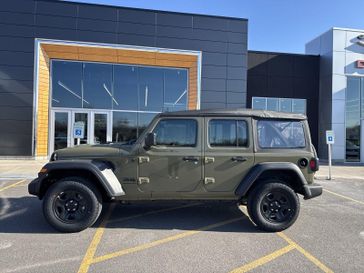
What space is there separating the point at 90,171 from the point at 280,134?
3.34 m

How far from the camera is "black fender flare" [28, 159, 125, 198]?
15.3ft

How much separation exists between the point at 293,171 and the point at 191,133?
1.86m

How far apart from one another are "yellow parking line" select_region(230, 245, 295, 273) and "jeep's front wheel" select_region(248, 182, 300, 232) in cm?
65

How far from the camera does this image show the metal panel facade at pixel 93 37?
1465 centimetres

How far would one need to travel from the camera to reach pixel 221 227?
5.06 m

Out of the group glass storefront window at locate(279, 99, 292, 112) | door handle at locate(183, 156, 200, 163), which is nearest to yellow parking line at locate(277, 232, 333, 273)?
door handle at locate(183, 156, 200, 163)

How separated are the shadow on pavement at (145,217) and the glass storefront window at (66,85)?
31.7 ft

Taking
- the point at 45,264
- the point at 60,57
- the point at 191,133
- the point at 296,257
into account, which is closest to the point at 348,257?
the point at 296,257

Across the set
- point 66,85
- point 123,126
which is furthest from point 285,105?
point 66,85

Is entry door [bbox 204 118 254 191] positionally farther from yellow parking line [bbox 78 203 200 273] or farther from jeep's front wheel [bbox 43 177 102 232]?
jeep's front wheel [bbox 43 177 102 232]

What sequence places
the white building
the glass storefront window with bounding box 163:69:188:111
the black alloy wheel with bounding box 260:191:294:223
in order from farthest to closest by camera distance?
the white building → the glass storefront window with bounding box 163:69:188:111 → the black alloy wheel with bounding box 260:191:294:223

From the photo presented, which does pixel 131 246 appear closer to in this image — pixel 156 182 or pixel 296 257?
pixel 156 182

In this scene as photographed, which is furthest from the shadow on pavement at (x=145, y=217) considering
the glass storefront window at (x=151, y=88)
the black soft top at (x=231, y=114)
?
the glass storefront window at (x=151, y=88)

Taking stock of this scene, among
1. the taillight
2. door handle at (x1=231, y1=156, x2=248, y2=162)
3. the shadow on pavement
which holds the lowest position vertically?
the shadow on pavement
